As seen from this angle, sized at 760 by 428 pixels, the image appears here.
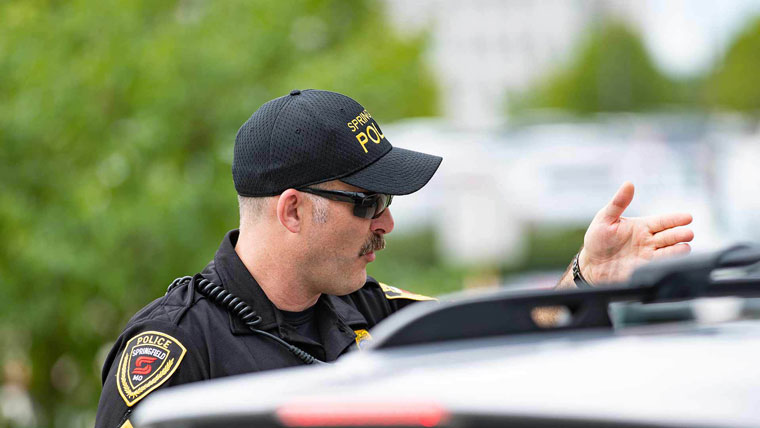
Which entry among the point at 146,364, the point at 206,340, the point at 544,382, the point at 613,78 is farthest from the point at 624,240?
the point at 613,78

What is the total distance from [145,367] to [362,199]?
0.73 m

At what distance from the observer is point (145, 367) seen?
7.97 feet

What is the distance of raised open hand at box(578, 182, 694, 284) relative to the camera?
2750mm

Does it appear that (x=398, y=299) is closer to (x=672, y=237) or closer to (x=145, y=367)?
(x=672, y=237)

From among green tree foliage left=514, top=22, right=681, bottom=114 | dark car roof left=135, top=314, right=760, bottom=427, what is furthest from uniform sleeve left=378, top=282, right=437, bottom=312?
green tree foliage left=514, top=22, right=681, bottom=114

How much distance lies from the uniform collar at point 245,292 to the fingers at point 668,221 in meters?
0.87

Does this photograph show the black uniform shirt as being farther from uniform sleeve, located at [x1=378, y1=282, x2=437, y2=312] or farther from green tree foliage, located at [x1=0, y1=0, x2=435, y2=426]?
green tree foliage, located at [x1=0, y1=0, x2=435, y2=426]

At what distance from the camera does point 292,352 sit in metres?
2.65

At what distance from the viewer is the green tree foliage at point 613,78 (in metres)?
57.2

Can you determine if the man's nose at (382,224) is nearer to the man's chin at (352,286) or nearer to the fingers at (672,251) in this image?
the man's chin at (352,286)

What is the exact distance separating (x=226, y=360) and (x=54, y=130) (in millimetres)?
3984

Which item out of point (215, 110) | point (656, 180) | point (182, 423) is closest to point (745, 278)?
point (182, 423)

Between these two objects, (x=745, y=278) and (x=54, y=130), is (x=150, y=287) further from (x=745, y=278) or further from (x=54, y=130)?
(x=745, y=278)

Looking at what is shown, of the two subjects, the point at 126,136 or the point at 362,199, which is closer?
the point at 362,199
